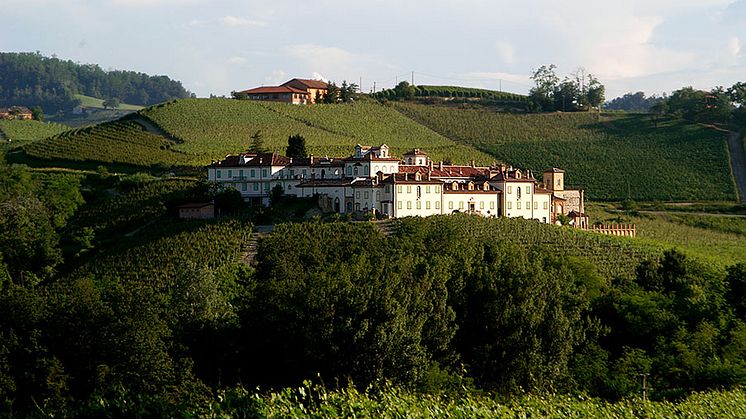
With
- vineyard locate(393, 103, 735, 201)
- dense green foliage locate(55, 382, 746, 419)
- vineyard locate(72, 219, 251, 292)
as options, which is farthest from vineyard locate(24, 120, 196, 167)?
dense green foliage locate(55, 382, 746, 419)

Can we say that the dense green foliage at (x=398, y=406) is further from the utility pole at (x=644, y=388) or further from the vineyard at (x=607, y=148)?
the vineyard at (x=607, y=148)

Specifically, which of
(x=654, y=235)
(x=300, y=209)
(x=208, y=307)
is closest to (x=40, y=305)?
(x=208, y=307)

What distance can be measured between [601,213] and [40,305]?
5420 cm

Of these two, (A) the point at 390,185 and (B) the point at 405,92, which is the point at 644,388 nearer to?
(A) the point at 390,185

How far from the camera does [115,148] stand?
94062 mm

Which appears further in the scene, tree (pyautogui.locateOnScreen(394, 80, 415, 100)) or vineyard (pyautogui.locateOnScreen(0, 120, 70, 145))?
tree (pyautogui.locateOnScreen(394, 80, 415, 100))

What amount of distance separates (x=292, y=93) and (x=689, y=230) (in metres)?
59.0

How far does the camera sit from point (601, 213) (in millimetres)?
84062

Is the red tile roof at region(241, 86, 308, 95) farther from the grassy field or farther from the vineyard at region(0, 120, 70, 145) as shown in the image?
the grassy field

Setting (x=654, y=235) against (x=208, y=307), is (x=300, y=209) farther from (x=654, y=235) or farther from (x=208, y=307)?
(x=654, y=235)

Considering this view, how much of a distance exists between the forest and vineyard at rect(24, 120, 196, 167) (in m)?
28.4

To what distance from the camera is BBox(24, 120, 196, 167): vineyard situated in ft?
→ 295

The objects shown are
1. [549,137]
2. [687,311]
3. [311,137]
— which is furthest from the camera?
[549,137]

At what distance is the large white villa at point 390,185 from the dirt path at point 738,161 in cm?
2624
